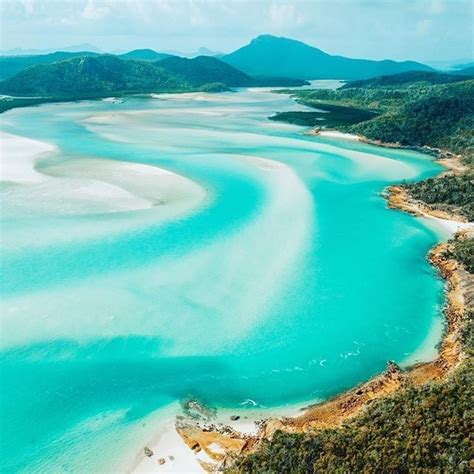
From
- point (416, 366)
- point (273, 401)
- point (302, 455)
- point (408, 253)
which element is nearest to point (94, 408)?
point (273, 401)

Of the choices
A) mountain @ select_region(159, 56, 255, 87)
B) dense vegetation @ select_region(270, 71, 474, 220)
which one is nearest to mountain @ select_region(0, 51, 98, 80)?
mountain @ select_region(159, 56, 255, 87)

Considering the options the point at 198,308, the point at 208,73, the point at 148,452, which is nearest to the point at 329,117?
the point at 198,308

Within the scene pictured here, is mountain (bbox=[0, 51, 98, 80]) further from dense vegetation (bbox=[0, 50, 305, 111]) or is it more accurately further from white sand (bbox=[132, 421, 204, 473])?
white sand (bbox=[132, 421, 204, 473])

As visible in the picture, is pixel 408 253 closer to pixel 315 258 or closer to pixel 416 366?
pixel 315 258

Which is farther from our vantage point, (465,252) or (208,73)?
(208,73)

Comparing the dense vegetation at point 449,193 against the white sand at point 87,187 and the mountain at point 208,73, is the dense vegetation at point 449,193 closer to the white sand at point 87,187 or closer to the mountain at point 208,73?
the white sand at point 87,187

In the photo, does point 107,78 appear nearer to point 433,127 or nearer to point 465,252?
point 433,127
